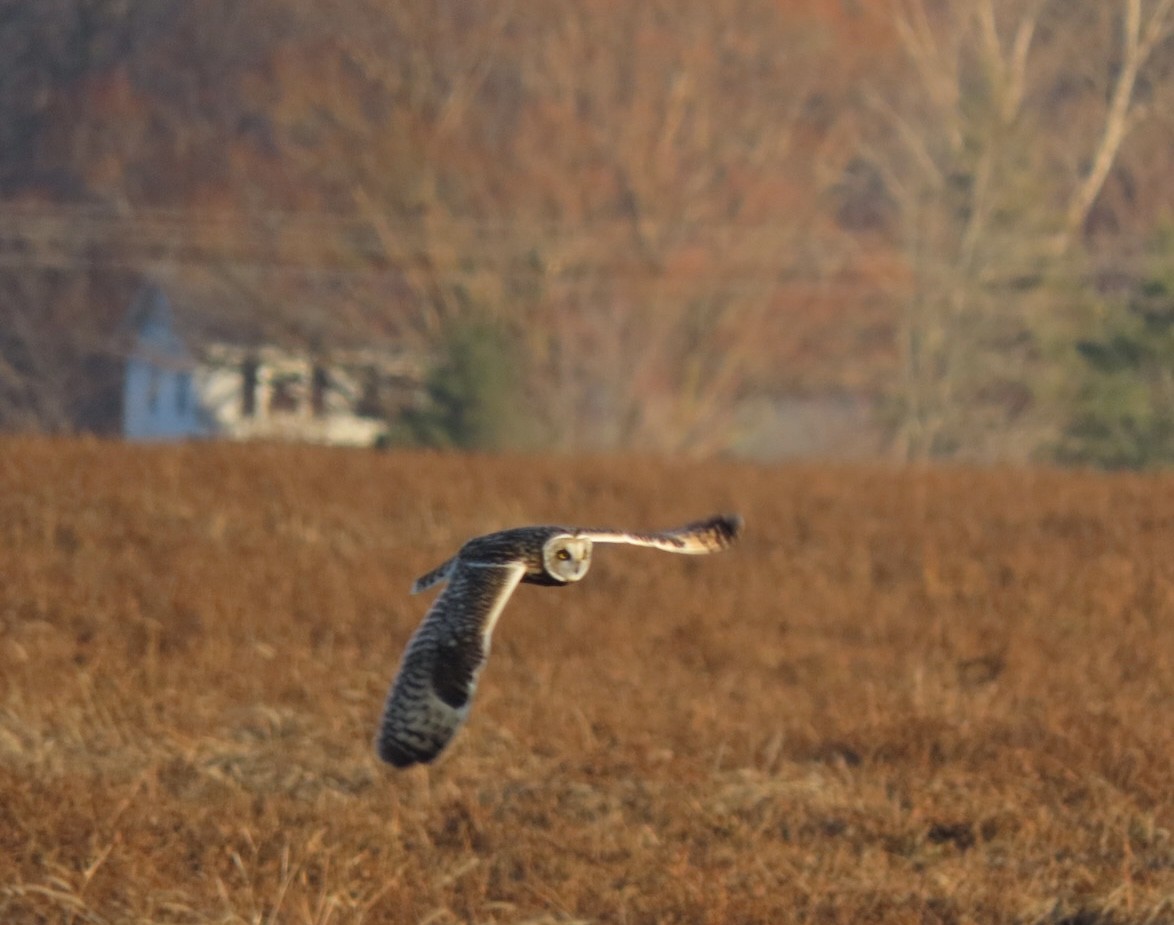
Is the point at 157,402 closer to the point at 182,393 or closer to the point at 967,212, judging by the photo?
the point at 182,393

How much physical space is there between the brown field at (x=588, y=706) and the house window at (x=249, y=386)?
21692 millimetres

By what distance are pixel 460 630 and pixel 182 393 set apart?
47.5m

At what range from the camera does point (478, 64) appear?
41031mm

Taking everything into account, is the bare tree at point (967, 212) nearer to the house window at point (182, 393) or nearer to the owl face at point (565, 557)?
the house window at point (182, 393)

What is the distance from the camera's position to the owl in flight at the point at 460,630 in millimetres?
5004

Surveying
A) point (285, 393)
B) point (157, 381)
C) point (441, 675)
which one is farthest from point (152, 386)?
point (441, 675)

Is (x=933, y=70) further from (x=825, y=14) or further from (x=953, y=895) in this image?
(x=953, y=895)

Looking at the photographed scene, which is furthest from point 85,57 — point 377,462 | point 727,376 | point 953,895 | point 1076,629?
point 953,895

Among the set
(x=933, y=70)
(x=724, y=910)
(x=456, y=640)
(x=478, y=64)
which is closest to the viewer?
(x=456, y=640)

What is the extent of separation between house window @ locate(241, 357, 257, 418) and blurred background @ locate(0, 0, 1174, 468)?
0.60 ft

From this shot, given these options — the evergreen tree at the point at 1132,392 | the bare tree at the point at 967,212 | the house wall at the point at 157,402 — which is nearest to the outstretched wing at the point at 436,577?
the evergreen tree at the point at 1132,392

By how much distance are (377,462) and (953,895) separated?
36.0 ft

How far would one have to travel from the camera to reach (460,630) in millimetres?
5074

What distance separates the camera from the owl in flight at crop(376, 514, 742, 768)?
5.00m
